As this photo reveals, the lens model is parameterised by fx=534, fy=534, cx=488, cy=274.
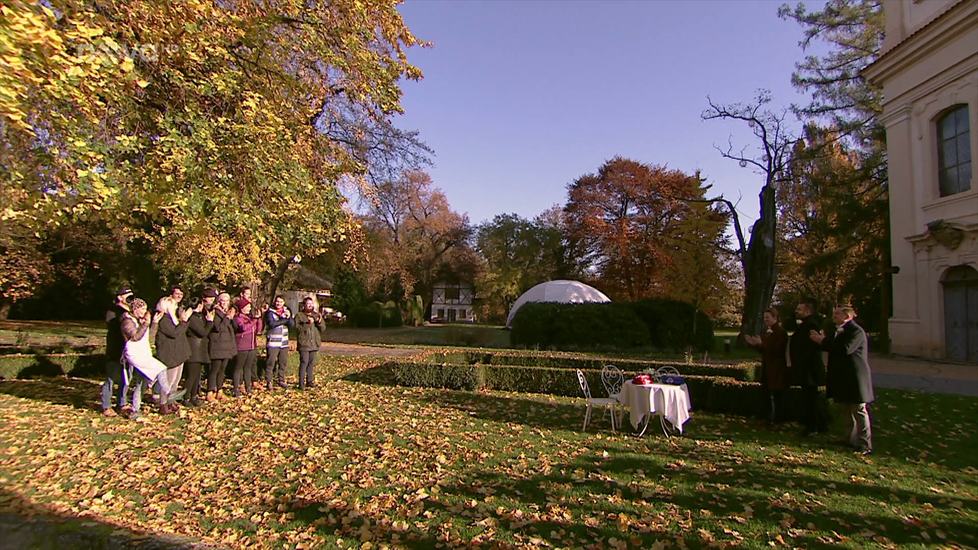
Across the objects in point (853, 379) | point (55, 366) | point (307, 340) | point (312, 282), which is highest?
point (312, 282)

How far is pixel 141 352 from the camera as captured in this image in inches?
309

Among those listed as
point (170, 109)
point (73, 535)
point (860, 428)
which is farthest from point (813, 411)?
point (170, 109)

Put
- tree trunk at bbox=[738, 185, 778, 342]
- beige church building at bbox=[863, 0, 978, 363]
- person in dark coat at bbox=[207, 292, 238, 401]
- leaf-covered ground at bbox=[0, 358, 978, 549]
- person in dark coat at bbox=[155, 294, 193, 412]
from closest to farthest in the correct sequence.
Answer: leaf-covered ground at bbox=[0, 358, 978, 549] < person in dark coat at bbox=[155, 294, 193, 412] < person in dark coat at bbox=[207, 292, 238, 401] < beige church building at bbox=[863, 0, 978, 363] < tree trunk at bbox=[738, 185, 778, 342]

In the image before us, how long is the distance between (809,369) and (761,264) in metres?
14.3

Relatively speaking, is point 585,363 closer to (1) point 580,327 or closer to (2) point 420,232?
(1) point 580,327

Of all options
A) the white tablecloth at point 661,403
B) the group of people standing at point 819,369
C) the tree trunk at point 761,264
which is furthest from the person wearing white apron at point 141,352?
the tree trunk at point 761,264

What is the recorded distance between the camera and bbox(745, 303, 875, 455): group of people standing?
663cm

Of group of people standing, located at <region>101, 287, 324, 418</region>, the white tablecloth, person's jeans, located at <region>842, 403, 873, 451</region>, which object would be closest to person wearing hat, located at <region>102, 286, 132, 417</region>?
group of people standing, located at <region>101, 287, 324, 418</region>

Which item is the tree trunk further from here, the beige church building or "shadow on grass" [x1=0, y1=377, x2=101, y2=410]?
"shadow on grass" [x1=0, y1=377, x2=101, y2=410]

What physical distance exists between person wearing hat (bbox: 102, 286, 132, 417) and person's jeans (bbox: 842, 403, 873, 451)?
400 inches

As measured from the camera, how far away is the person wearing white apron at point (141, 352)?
773 cm

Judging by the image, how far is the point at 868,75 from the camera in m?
19.8

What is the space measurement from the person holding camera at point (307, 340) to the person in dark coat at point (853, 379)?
8894 mm

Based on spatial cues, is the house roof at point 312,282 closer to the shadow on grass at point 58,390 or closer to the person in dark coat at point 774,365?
the shadow on grass at point 58,390
